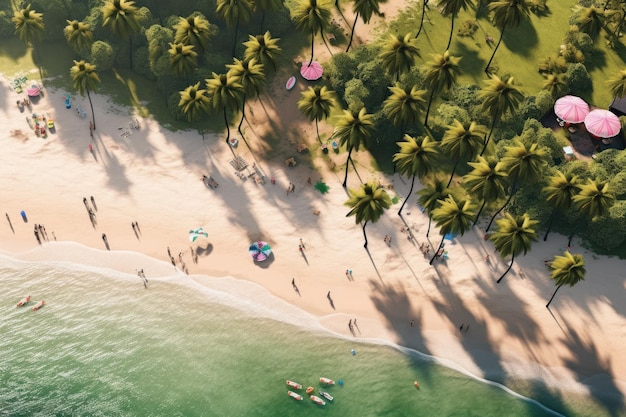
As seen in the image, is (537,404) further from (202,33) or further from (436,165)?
(202,33)

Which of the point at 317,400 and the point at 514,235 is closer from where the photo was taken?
the point at 317,400

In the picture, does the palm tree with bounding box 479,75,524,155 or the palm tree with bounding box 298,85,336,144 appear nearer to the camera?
the palm tree with bounding box 479,75,524,155

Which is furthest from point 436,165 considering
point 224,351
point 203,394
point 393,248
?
point 203,394

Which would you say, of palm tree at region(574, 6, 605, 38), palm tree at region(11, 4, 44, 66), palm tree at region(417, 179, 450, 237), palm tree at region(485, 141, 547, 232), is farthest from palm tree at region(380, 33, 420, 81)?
palm tree at region(11, 4, 44, 66)

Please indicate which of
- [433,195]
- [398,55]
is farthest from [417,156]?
[398,55]

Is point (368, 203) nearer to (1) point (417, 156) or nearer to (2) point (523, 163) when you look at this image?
(1) point (417, 156)

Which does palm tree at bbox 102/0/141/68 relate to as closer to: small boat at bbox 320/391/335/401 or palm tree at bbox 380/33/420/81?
palm tree at bbox 380/33/420/81
